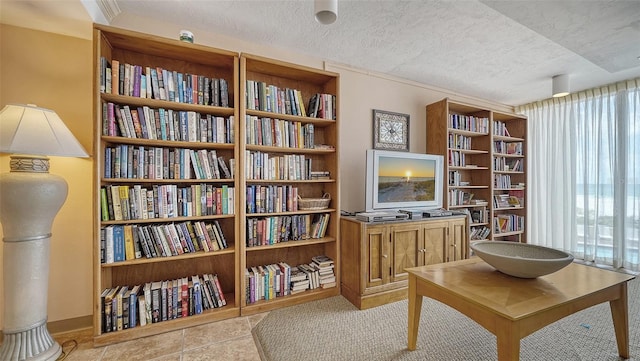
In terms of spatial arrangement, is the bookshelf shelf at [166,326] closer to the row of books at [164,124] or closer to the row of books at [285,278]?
the row of books at [285,278]

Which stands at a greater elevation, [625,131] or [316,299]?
[625,131]

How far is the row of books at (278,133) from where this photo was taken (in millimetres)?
2076

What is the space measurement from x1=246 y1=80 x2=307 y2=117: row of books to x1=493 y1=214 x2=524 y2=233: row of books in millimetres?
3341

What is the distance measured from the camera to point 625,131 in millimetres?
3062

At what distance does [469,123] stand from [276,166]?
2761 millimetres

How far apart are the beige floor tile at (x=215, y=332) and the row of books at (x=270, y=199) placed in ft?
2.86

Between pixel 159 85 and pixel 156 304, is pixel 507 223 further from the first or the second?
pixel 159 85

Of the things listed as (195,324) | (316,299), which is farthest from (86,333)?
(316,299)

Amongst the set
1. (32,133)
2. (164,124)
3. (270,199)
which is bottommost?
(270,199)

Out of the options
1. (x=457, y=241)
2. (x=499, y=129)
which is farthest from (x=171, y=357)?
(x=499, y=129)

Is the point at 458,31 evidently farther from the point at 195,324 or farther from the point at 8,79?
the point at 8,79

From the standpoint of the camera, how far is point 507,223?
3.71 m

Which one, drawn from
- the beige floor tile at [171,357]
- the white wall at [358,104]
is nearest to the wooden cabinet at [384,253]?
the white wall at [358,104]

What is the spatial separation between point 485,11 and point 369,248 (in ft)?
6.87
